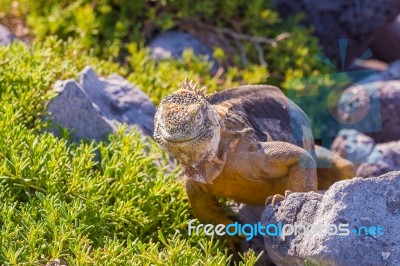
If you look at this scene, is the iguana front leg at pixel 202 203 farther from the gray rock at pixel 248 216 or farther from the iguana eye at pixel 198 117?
the iguana eye at pixel 198 117

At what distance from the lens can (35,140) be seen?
4336 millimetres

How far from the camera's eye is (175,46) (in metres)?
7.19

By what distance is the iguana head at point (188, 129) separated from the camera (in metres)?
3.73

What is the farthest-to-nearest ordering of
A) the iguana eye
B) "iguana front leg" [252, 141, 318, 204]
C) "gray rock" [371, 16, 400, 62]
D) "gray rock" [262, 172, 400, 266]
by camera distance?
"gray rock" [371, 16, 400, 62], "iguana front leg" [252, 141, 318, 204], the iguana eye, "gray rock" [262, 172, 400, 266]

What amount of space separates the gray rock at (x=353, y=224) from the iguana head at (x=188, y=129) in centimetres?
63

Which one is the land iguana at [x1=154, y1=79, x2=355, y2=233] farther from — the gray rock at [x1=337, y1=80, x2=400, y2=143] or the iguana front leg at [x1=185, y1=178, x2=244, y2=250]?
the gray rock at [x1=337, y1=80, x2=400, y2=143]

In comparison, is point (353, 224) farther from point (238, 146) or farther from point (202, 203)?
point (202, 203)

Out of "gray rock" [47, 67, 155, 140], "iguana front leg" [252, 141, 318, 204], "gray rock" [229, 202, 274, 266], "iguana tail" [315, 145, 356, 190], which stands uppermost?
"iguana front leg" [252, 141, 318, 204]

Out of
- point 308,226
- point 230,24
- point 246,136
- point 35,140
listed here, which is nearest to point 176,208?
point 246,136

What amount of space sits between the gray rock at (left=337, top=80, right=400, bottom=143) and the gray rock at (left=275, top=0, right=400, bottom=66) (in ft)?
4.02

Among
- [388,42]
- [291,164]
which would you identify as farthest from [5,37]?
[388,42]

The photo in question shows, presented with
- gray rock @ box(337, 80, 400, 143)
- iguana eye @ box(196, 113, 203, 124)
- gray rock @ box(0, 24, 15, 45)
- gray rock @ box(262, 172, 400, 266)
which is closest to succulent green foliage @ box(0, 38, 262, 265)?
gray rock @ box(262, 172, 400, 266)

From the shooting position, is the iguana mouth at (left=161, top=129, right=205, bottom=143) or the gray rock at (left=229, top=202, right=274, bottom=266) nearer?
the iguana mouth at (left=161, top=129, right=205, bottom=143)

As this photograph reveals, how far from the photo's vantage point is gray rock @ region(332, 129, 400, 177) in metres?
5.54
